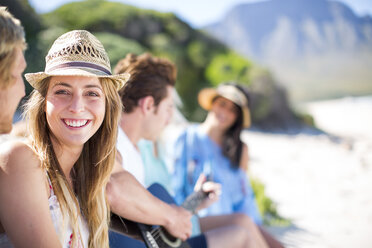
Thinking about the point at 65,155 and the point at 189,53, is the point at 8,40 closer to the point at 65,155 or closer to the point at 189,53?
the point at 65,155

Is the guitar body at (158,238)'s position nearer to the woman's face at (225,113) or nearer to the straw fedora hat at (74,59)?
the straw fedora hat at (74,59)

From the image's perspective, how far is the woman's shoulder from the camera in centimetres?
118

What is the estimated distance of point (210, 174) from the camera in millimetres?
3586

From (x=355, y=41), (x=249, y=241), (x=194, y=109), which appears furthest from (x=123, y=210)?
(x=355, y=41)

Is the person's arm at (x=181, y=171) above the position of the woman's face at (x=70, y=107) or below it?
below

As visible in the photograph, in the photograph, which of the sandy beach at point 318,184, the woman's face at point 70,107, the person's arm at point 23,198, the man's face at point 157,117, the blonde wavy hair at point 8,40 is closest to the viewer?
the person's arm at point 23,198

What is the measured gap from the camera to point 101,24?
10.8 m

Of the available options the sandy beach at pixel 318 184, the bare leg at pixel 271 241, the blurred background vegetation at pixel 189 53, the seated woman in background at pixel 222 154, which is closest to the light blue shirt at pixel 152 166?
the seated woman in background at pixel 222 154

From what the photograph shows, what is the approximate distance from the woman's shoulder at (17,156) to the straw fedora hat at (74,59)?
31 centimetres

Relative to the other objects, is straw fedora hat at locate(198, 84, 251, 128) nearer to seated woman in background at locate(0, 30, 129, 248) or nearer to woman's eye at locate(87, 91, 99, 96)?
seated woman in background at locate(0, 30, 129, 248)

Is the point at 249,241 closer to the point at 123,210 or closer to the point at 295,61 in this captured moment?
the point at 123,210

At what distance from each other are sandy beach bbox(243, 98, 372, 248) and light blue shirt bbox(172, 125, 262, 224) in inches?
34.7

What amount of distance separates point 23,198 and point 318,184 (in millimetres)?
6179

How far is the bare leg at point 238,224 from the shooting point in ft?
7.46
